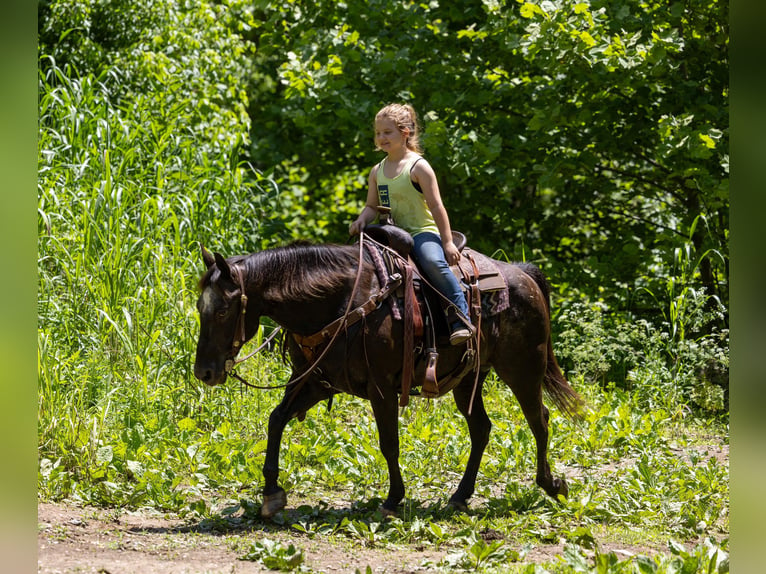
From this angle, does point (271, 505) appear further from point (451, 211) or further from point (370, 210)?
point (451, 211)

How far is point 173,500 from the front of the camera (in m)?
5.55

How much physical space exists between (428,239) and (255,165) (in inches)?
341

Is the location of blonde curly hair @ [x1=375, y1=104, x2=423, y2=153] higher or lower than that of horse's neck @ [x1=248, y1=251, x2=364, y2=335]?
higher

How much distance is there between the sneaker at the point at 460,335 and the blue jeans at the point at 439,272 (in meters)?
0.09

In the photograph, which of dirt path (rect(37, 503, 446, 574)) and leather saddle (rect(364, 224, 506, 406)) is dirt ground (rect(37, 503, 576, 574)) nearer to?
dirt path (rect(37, 503, 446, 574))

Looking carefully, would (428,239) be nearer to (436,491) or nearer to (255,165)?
(436,491)

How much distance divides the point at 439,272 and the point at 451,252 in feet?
0.56

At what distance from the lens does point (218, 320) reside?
4.96 m

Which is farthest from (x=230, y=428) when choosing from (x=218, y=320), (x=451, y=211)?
(x=451, y=211)

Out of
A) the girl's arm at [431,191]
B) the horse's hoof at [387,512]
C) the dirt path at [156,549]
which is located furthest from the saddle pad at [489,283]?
the dirt path at [156,549]

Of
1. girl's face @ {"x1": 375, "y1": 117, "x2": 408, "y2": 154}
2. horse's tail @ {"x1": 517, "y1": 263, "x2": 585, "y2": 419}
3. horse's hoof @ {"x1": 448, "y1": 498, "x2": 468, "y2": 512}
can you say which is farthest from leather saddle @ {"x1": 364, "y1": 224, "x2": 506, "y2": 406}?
horse's hoof @ {"x1": 448, "y1": 498, "x2": 468, "y2": 512}

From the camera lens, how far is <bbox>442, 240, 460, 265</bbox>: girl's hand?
5555mm

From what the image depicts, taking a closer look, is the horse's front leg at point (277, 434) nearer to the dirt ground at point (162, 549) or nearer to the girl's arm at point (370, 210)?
the dirt ground at point (162, 549)
